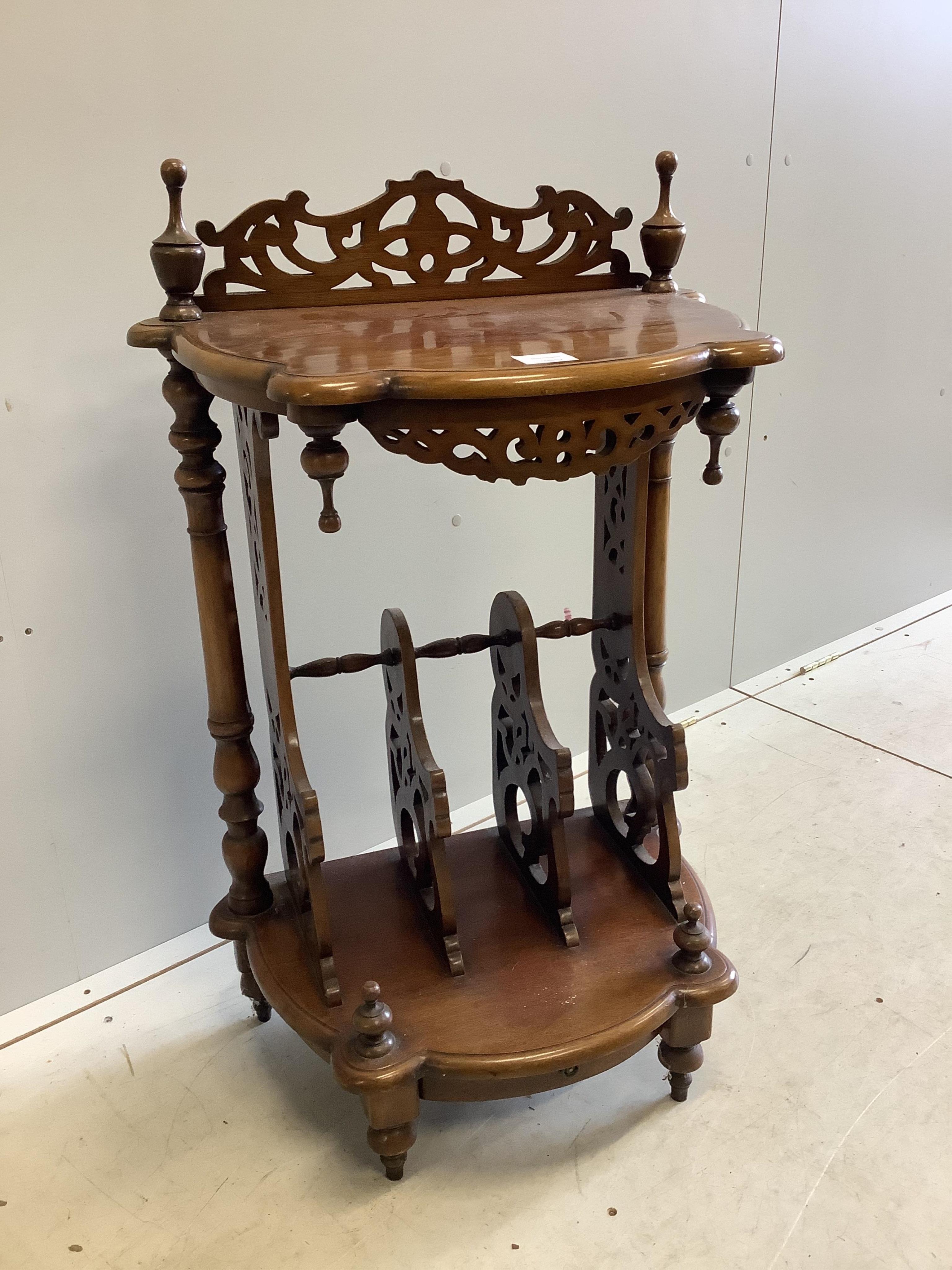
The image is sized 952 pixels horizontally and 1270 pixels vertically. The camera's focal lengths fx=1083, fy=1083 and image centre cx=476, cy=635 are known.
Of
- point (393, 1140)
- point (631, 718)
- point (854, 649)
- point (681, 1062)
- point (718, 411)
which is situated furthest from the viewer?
point (854, 649)

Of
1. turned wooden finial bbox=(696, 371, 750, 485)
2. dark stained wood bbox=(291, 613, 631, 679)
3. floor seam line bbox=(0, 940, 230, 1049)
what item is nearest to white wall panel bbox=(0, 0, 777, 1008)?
floor seam line bbox=(0, 940, 230, 1049)

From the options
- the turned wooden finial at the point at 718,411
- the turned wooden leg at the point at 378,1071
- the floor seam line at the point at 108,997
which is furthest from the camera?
the floor seam line at the point at 108,997

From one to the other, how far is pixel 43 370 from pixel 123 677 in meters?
0.44

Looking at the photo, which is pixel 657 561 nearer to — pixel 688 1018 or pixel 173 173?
pixel 688 1018

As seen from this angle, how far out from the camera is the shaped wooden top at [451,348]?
924 millimetres

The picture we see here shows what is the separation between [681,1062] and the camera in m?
1.37

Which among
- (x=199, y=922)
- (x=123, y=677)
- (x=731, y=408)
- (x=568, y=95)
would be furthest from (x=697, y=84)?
(x=199, y=922)

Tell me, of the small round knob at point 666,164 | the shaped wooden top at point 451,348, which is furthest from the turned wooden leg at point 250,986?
the small round knob at point 666,164

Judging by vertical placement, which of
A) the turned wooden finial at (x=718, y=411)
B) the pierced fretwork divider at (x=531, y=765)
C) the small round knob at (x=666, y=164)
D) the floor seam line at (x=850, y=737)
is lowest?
the floor seam line at (x=850, y=737)

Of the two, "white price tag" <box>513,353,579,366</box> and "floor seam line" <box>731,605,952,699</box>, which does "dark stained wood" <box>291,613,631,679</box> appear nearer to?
"white price tag" <box>513,353,579,366</box>

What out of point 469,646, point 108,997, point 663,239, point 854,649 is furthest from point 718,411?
point 854,649

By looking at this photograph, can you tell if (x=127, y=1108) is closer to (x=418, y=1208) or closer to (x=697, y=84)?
(x=418, y=1208)

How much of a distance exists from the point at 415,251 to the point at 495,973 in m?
0.90

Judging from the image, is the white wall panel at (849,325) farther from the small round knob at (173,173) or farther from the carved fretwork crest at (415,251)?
the small round knob at (173,173)
